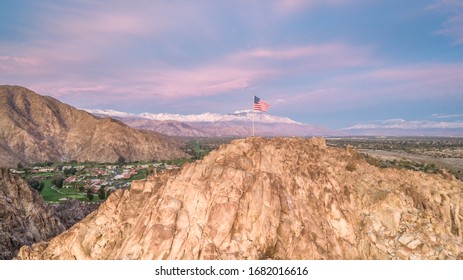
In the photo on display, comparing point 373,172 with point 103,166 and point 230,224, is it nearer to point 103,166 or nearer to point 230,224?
point 230,224

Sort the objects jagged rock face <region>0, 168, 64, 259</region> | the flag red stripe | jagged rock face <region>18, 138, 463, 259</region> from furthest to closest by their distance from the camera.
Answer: jagged rock face <region>0, 168, 64, 259</region>, the flag red stripe, jagged rock face <region>18, 138, 463, 259</region>

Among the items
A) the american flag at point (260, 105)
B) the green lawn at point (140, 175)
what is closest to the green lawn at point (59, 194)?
the green lawn at point (140, 175)

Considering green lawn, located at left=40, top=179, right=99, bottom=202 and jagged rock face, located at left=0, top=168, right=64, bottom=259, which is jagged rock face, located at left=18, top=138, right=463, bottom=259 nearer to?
jagged rock face, located at left=0, top=168, right=64, bottom=259

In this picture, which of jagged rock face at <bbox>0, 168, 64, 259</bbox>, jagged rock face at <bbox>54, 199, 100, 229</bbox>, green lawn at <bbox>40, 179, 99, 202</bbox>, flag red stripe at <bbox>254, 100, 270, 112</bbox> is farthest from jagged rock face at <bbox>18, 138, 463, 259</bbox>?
green lawn at <bbox>40, 179, 99, 202</bbox>

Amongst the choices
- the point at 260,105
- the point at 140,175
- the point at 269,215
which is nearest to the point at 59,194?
the point at 140,175

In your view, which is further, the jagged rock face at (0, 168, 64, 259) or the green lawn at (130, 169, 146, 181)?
the green lawn at (130, 169, 146, 181)

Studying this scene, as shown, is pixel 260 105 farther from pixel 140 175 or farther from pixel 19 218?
pixel 140 175

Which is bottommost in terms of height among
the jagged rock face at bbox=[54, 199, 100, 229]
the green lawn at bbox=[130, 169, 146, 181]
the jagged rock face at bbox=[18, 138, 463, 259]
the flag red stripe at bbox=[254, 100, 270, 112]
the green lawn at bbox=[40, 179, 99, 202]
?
the green lawn at bbox=[40, 179, 99, 202]
